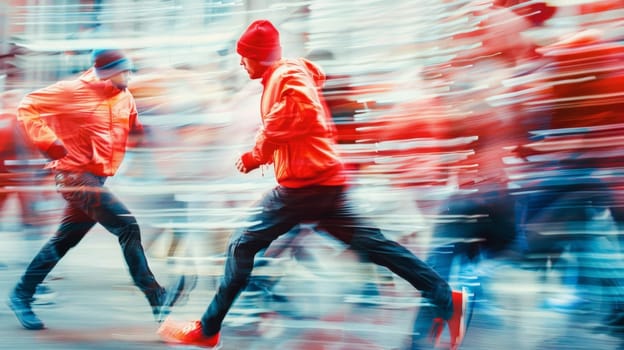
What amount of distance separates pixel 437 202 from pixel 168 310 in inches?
50.1

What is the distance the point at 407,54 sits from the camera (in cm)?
303

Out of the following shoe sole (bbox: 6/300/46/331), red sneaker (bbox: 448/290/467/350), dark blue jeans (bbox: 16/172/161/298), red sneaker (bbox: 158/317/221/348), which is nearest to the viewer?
red sneaker (bbox: 448/290/467/350)

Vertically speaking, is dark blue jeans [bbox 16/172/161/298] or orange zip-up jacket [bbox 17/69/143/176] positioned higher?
orange zip-up jacket [bbox 17/69/143/176]

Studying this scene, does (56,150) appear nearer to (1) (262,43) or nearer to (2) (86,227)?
(2) (86,227)

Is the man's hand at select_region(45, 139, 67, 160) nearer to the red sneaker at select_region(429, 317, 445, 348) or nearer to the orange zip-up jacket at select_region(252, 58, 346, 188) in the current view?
the orange zip-up jacket at select_region(252, 58, 346, 188)

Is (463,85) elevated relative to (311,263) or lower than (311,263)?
elevated

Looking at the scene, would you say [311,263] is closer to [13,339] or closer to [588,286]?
[588,286]

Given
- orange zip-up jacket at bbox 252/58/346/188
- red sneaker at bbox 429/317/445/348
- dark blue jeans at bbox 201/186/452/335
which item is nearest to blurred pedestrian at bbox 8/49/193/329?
dark blue jeans at bbox 201/186/452/335

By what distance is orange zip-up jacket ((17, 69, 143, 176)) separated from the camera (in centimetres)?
340

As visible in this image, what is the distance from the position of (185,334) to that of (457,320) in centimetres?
113

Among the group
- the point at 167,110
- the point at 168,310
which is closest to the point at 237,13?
the point at 167,110

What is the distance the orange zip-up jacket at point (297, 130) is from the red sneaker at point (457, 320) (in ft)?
2.11

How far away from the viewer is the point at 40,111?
3387mm

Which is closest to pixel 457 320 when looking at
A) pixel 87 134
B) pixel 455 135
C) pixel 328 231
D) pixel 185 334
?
pixel 328 231
